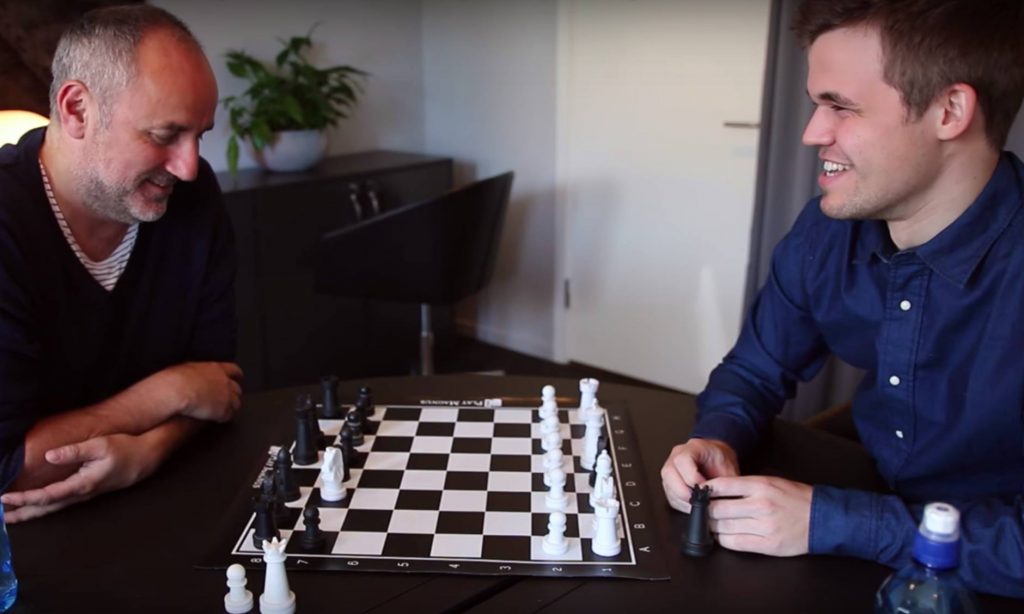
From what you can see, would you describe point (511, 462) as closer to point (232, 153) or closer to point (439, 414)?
point (439, 414)

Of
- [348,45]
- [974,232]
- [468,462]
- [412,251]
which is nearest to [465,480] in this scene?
[468,462]

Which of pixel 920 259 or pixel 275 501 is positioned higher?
pixel 920 259

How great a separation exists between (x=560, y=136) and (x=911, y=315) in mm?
2763

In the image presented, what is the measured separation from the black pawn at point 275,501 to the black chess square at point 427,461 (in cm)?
22

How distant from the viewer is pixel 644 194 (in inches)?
151

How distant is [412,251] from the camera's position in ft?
10.8

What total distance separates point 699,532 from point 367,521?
0.46 meters

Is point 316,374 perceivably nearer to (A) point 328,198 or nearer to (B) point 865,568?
(A) point 328,198

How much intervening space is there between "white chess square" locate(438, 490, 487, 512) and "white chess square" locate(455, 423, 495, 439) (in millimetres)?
200

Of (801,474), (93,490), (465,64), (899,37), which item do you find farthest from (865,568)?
(465,64)

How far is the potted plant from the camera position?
359 cm

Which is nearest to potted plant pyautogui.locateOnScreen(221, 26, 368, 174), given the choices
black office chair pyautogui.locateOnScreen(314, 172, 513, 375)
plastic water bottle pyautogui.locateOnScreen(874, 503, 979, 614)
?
black office chair pyautogui.locateOnScreen(314, 172, 513, 375)

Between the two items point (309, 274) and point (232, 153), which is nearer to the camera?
point (232, 153)

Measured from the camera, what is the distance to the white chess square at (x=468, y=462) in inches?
57.8
